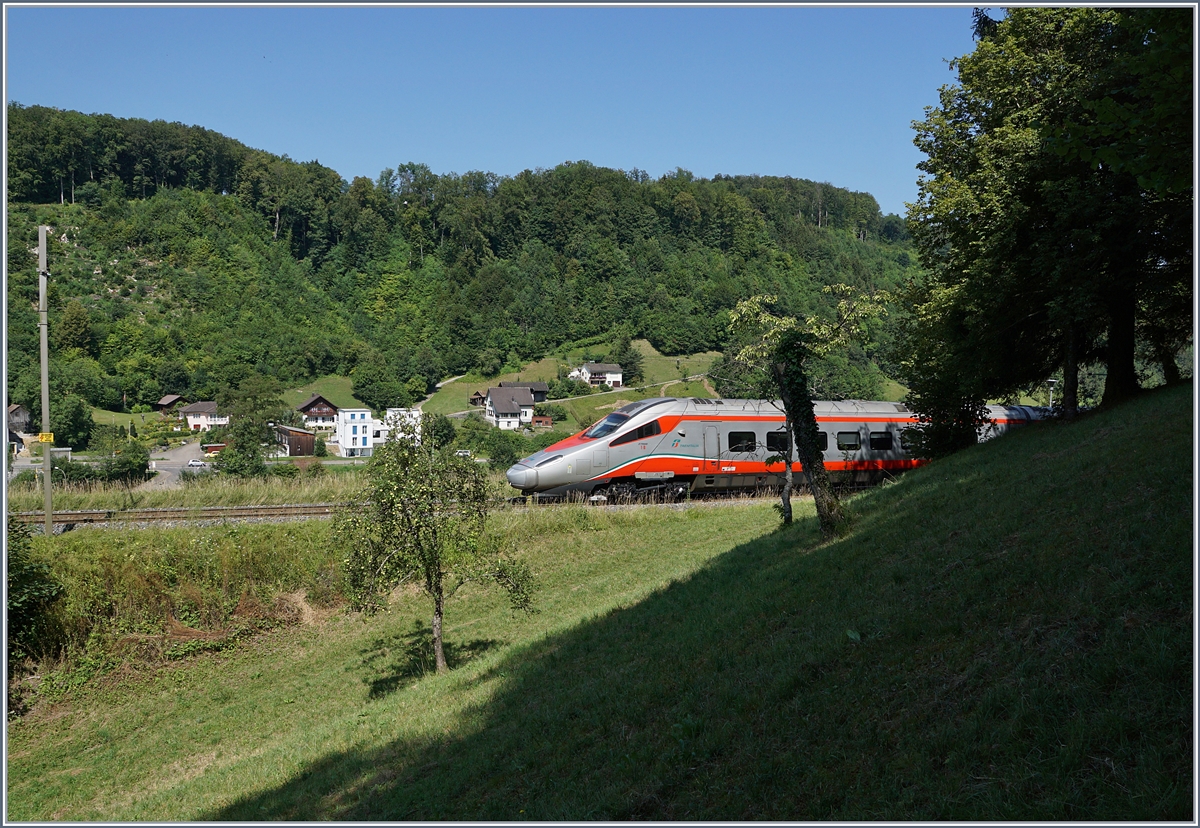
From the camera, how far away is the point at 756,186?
479 feet

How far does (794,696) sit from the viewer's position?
5848 millimetres

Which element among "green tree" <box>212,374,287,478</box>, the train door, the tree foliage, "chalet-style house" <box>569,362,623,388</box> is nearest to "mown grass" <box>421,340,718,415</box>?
"chalet-style house" <box>569,362,623,388</box>

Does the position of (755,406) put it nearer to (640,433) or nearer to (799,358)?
(640,433)

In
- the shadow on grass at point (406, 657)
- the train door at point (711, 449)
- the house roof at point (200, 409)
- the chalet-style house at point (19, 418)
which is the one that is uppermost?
the house roof at point (200, 409)

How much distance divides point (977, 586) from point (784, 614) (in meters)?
2.03

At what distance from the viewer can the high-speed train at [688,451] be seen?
20.0 metres

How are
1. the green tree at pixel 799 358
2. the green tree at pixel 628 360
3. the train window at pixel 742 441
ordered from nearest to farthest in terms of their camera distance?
the green tree at pixel 799 358 < the train window at pixel 742 441 < the green tree at pixel 628 360

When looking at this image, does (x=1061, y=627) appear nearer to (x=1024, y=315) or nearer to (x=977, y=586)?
(x=977, y=586)

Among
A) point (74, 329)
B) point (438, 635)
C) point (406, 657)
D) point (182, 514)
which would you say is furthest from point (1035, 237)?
point (74, 329)

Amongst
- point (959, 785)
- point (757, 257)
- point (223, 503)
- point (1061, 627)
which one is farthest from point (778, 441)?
point (757, 257)

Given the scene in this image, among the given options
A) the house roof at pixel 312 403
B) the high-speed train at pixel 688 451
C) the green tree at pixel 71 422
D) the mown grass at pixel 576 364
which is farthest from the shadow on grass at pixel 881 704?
the mown grass at pixel 576 364

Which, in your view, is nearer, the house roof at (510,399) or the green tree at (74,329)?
the green tree at (74,329)

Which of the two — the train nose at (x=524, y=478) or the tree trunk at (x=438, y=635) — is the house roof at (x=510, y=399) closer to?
the train nose at (x=524, y=478)

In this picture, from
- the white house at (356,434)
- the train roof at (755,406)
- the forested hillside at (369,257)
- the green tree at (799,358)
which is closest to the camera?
the green tree at (799,358)
